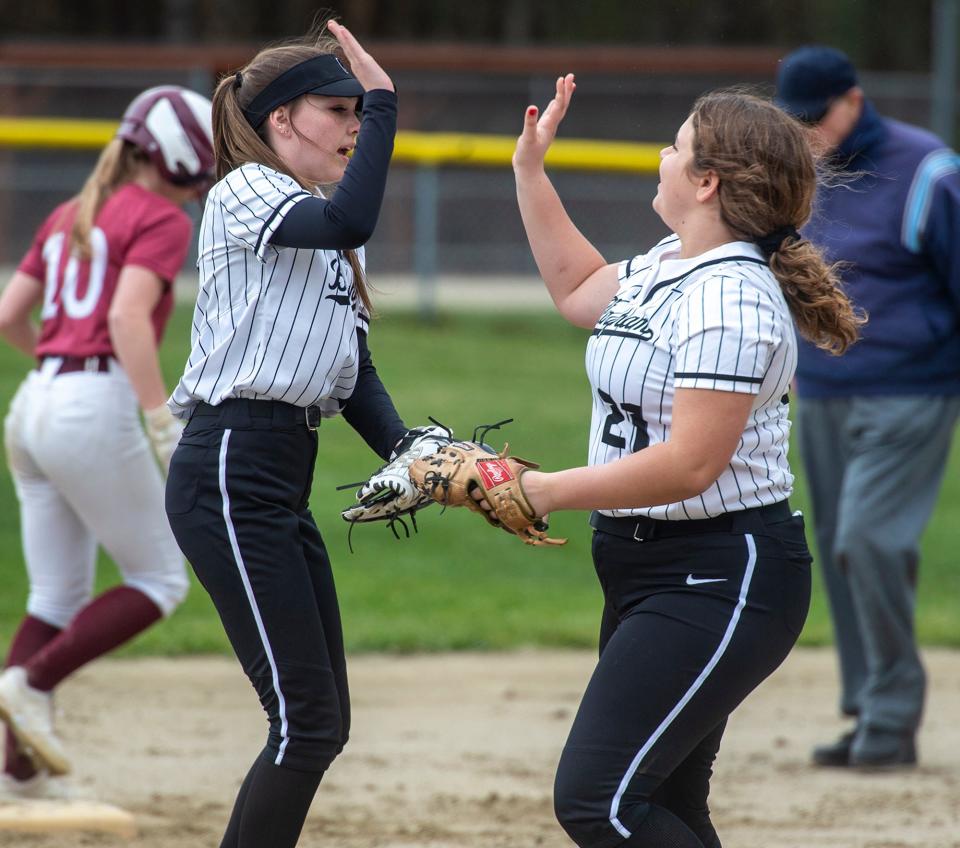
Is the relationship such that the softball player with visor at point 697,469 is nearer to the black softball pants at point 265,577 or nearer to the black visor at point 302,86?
the black softball pants at point 265,577

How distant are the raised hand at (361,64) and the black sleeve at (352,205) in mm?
57

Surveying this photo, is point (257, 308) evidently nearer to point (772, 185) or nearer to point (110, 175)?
point (772, 185)

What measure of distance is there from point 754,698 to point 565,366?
9.33 metres

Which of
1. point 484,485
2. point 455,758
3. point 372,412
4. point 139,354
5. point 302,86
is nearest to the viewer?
point 484,485

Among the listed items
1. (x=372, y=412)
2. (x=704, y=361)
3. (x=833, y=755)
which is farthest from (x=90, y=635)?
(x=833, y=755)

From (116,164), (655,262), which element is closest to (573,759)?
(655,262)

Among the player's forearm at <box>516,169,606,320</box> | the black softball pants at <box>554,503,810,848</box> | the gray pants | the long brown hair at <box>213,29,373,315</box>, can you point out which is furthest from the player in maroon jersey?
the gray pants

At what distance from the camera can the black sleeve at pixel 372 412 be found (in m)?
3.13

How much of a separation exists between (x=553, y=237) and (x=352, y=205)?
2.11 feet

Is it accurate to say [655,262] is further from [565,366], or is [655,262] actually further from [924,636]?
[565,366]

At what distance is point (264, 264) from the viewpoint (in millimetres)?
2861

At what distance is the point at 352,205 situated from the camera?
2.71 meters

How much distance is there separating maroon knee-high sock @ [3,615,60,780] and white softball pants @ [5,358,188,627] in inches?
1.2

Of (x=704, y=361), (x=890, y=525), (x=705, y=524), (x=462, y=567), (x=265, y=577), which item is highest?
(x=704, y=361)
